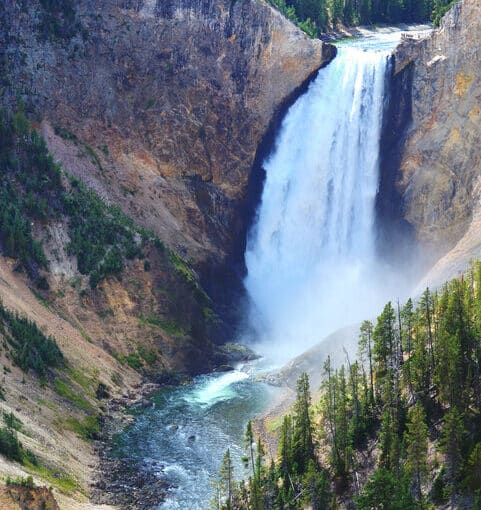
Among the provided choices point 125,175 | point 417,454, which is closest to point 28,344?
point 125,175

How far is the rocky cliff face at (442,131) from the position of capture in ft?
326

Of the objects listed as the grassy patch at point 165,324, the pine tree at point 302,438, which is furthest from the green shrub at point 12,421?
the grassy patch at point 165,324

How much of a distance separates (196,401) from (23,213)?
28.9 meters

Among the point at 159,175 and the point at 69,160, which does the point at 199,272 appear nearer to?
the point at 159,175

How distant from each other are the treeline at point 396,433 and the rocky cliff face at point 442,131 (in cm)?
2935

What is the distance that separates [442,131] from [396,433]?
53.0 m

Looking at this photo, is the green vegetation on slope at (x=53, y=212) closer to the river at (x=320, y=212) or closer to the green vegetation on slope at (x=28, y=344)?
the green vegetation on slope at (x=28, y=344)

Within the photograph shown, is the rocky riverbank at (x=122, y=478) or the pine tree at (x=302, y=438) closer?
the rocky riverbank at (x=122, y=478)

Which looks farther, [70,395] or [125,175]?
[125,175]

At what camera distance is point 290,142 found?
4552 inches

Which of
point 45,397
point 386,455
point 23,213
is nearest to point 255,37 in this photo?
point 23,213

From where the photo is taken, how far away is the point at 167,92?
110 m

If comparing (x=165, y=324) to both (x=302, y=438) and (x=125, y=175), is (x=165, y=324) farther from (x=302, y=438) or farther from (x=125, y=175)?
(x=302, y=438)

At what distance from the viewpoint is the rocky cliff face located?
99.2 m
